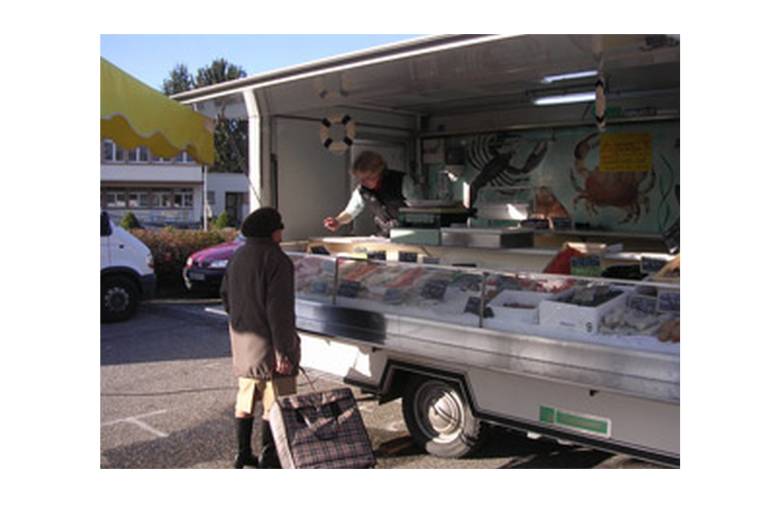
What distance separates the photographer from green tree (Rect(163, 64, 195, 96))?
112ft

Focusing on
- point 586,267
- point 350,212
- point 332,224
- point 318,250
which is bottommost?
point 586,267

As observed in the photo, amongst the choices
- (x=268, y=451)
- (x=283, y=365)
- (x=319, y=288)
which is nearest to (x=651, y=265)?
(x=319, y=288)

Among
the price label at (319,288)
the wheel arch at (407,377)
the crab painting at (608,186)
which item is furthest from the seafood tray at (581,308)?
the crab painting at (608,186)

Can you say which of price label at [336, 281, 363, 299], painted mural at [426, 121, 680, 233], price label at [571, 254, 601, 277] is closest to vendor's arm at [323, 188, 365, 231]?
price label at [336, 281, 363, 299]

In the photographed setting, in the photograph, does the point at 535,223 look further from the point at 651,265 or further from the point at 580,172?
the point at 651,265

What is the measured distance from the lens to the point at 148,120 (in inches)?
219

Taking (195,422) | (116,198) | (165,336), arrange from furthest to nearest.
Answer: (116,198), (165,336), (195,422)

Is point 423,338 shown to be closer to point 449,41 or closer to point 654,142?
point 449,41

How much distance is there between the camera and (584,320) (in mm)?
3613

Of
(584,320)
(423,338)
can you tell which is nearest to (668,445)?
(584,320)

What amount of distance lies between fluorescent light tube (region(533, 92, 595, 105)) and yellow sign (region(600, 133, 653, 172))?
2.10ft

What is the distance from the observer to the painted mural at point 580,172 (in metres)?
7.20

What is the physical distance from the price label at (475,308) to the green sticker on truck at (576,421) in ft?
1.90

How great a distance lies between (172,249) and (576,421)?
32.3 feet
